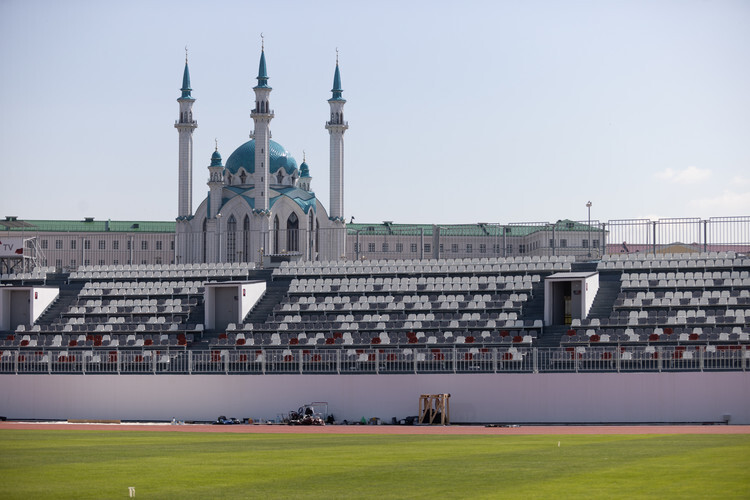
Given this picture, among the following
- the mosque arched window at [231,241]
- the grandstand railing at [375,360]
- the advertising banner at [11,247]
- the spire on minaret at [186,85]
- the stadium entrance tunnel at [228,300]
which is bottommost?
the grandstand railing at [375,360]

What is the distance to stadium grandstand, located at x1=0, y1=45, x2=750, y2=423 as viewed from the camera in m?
34.3

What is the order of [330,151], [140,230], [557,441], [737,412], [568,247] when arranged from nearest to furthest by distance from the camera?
1. [557,441]
2. [737,412]
3. [568,247]
4. [330,151]
5. [140,230]

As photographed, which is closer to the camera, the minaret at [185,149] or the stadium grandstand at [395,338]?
the stadium grandstand at [395,338]

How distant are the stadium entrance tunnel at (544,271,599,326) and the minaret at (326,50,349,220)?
2648 inches

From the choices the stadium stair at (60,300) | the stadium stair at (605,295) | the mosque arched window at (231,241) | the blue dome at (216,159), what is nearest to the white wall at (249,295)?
the stadium stair at (60,300)

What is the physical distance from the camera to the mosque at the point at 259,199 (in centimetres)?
10475

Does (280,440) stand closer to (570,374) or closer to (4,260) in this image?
(570,374)

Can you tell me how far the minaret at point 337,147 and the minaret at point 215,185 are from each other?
13.4m

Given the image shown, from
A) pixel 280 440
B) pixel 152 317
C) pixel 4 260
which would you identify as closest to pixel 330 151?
pixel 4 260

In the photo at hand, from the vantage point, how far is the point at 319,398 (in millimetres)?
36812

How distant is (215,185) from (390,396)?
87.2m

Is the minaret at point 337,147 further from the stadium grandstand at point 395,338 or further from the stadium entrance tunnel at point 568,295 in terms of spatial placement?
the stadium entrance tunnel at point 568,295

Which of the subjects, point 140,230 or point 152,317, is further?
point 140,230

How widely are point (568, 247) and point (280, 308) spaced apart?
74.7ft
